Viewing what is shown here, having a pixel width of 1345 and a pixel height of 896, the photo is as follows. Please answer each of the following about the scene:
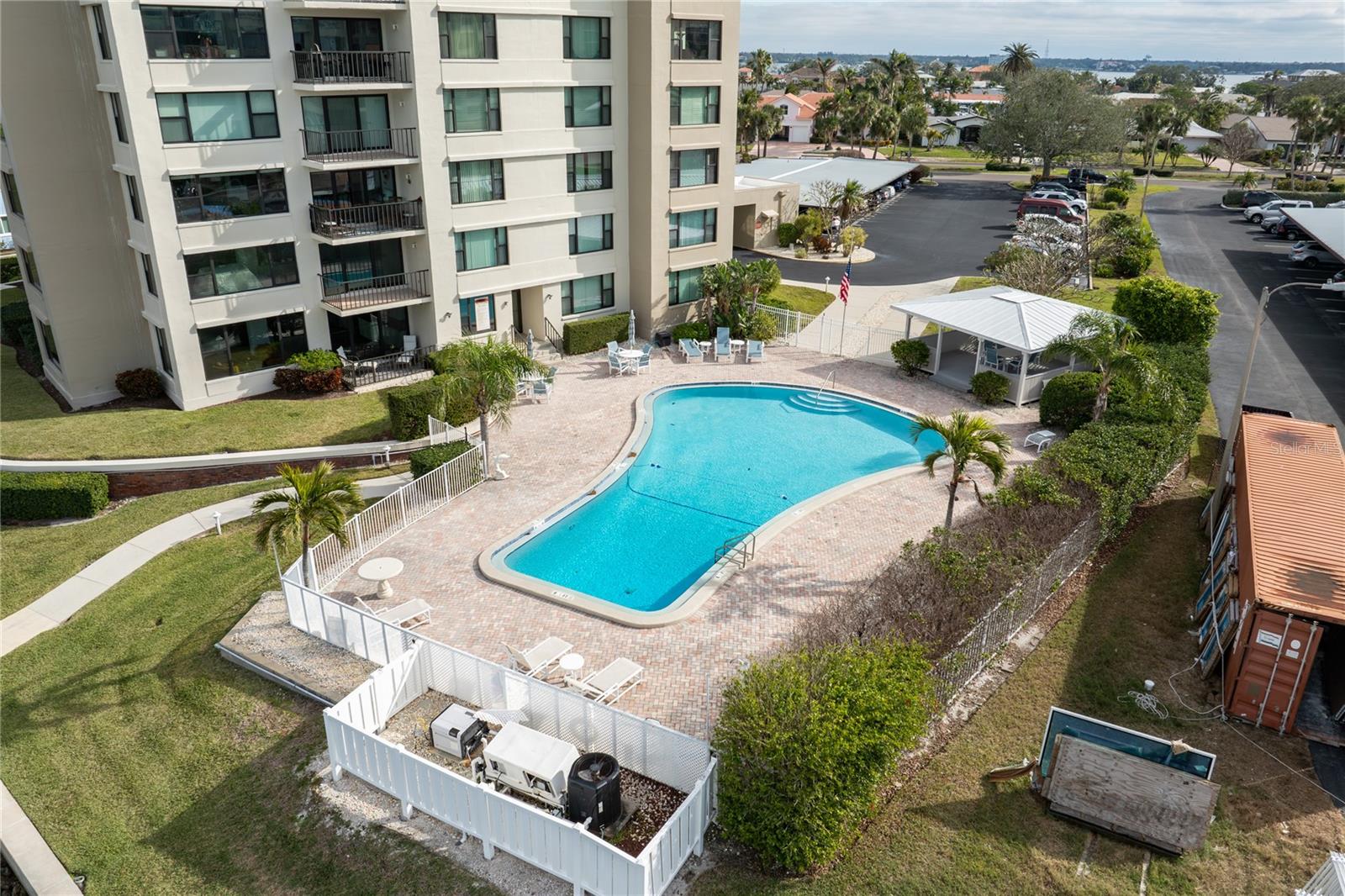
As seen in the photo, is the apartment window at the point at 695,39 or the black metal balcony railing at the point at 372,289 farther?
the apartment window at the point at 695,39

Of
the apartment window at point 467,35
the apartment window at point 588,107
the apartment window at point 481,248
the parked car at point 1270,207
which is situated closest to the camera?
the apartment window at point 467,35

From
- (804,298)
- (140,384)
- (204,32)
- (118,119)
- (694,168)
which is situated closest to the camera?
(204,32)

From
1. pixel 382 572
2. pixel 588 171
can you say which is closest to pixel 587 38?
pixel 588 171

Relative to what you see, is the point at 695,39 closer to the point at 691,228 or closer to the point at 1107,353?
the point at 691,228

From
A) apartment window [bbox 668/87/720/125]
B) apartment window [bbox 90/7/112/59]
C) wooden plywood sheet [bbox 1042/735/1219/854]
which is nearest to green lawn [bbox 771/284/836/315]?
apartment window [bbox 668/87/720/125]

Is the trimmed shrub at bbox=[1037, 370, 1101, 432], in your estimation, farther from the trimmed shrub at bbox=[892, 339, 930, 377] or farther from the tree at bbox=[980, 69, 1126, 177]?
the tree at bbox=[980, 69, 1126, 177]

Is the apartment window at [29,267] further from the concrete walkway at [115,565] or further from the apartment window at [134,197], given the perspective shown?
the concrete walkway at [115,565]

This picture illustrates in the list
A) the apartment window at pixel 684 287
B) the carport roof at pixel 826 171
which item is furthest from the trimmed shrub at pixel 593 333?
the carport roof at pixel 826 171
